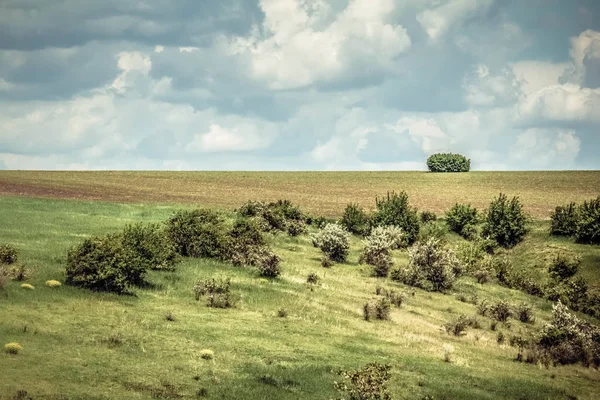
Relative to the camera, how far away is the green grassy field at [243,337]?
24719 mm

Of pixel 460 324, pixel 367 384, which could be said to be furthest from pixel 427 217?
pixel 367 384

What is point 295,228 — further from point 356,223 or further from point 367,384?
point 367,384

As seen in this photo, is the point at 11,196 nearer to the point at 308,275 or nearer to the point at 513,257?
the point at 308,275

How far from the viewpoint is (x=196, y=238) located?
174 feet

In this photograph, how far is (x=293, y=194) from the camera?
411ft

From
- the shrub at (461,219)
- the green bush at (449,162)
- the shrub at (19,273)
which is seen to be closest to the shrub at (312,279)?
the shrub at (19,273)

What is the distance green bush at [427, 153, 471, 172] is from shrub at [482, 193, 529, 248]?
108m

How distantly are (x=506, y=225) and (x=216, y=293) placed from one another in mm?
52465

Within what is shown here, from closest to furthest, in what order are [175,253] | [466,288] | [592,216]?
1. [175,253]
2. [466,288]
3. [592,216]

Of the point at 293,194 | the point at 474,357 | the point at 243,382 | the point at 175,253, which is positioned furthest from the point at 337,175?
the point at 243,382

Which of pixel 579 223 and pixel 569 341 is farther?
pixel 579 223

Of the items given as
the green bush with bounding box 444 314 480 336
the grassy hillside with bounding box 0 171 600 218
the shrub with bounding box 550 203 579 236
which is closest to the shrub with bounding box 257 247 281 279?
the green bush with bounding box 444 314 480 336

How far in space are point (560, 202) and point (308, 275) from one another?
251ft

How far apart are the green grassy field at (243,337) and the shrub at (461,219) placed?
20129 mm
